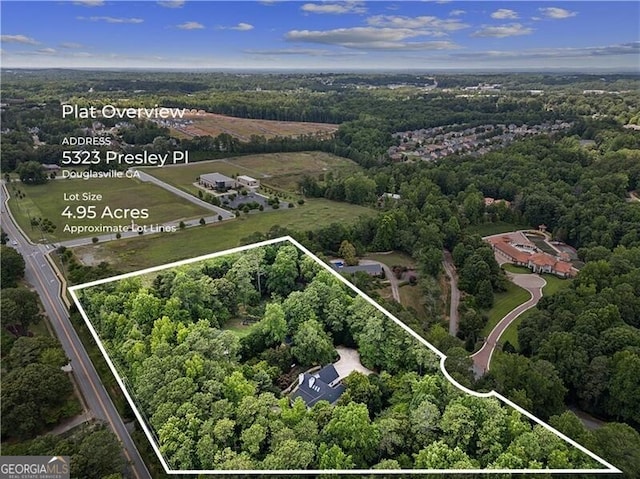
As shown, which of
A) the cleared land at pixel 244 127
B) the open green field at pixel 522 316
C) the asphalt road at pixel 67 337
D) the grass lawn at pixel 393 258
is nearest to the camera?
the asphalt road at pixel 67 337

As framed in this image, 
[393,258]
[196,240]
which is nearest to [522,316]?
[393,258]

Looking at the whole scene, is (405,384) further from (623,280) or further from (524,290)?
(524,290)

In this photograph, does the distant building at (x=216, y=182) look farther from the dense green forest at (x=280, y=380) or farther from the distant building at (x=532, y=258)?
the dense green forest at (x=280, y=380)

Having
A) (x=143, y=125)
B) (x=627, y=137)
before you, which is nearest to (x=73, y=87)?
(x=143, y=125)

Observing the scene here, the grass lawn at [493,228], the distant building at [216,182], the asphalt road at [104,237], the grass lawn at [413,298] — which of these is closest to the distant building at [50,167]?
the asphalt road at [104,237]

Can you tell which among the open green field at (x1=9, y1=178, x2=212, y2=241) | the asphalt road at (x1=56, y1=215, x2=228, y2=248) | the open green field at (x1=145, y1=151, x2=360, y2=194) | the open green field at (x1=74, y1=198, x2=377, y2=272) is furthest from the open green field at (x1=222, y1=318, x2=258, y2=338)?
the open green field at (x1=145, y1=151, x2=360, y2=194)

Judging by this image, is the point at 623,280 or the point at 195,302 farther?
the point at 623,280

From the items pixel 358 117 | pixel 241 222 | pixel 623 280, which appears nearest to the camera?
pixel 623 280
